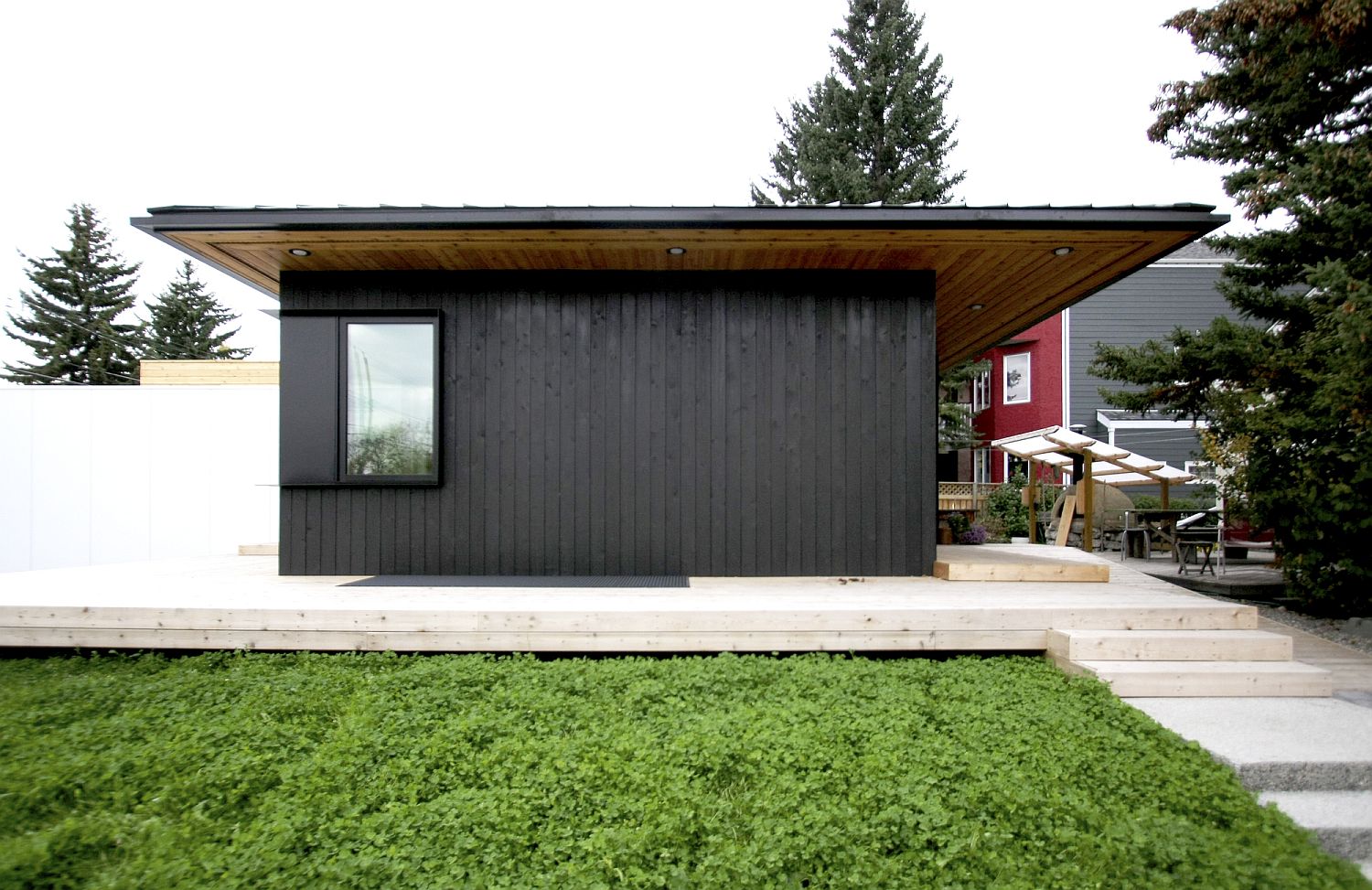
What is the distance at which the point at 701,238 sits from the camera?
4645 mm

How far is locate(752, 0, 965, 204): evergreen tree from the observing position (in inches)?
683

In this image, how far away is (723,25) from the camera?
15375 mm

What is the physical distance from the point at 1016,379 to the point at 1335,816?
1663cm

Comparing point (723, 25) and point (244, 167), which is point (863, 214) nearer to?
point (723, 25)

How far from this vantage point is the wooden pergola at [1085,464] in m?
8.23

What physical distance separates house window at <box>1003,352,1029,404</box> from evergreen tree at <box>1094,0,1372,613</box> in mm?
10041

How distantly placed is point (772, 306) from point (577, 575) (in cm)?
242

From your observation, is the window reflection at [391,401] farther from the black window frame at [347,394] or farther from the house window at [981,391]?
the house window at [981,391]

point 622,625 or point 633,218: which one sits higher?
point 633,218

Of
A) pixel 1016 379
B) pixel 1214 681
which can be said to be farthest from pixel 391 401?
pixel 1016 379

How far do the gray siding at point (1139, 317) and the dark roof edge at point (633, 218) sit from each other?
1247 cm

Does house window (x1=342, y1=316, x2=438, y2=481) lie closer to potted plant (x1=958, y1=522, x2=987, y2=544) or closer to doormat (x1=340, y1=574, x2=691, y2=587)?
doormat (x1=340, y1=574, x2=691, y2=587)

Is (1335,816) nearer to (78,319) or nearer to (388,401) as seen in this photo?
(388,401)

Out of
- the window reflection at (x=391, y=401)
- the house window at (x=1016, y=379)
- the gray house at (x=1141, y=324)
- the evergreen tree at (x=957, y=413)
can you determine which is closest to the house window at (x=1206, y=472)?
the gray house at (x=1141, y=324)
